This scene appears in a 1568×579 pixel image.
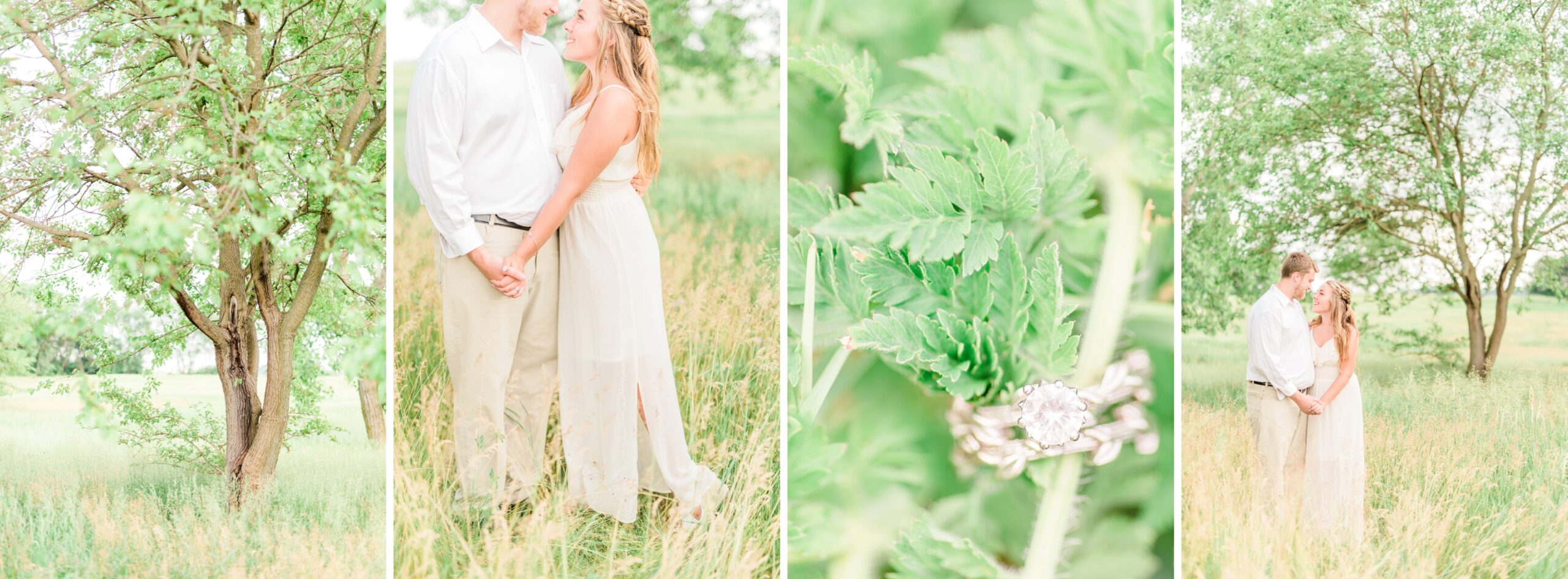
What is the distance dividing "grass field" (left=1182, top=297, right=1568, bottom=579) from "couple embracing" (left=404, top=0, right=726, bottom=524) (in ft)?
6.70

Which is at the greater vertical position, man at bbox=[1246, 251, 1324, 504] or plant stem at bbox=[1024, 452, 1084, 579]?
man at bbox=[1246, 251, 1324, 504]

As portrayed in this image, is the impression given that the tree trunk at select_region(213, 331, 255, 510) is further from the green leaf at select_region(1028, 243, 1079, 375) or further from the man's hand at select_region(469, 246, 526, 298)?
the green leaf at select_region(1028, 243, 1079, 375)

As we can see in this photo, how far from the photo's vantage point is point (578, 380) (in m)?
3.21

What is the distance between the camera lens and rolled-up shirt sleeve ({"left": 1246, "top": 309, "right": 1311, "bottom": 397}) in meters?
3.64

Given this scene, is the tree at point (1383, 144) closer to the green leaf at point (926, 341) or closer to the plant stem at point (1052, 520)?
the plant stem at point (1052, 520)

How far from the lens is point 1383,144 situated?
162 inches

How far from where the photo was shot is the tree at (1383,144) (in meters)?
4.03

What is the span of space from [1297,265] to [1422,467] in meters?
1.06

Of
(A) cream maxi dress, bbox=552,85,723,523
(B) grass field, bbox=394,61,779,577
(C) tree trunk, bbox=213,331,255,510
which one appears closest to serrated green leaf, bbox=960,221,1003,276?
(B) grass field, bbox=394,61,779,577

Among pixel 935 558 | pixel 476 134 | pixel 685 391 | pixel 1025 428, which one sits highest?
pixel 476 134

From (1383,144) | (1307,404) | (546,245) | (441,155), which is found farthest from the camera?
(1383,144)

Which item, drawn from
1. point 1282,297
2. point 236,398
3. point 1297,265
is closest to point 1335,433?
point 1282,297

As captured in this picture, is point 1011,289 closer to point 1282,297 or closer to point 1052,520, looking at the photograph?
point 1052,520

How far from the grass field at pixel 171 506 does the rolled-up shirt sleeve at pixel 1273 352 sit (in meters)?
3.47
